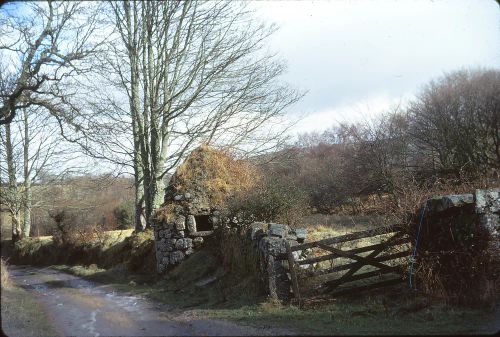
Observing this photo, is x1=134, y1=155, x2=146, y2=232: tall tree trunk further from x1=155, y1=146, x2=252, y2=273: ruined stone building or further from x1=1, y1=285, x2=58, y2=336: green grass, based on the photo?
x1=1, y1=285, x2=58, y2=336: green grass

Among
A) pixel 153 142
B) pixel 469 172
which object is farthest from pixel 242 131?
pixel 469 172

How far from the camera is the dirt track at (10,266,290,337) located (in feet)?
19.6

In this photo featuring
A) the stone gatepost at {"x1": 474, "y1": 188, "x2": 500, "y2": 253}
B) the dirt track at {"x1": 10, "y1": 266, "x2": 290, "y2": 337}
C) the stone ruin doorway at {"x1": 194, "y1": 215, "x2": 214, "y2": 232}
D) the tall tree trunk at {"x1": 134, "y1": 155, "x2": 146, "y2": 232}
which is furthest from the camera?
the tall tree trunk at {"x1": 134, "y1": 155, "x2": 146, "y2": 232}

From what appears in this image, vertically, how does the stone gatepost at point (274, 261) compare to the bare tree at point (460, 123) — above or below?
below

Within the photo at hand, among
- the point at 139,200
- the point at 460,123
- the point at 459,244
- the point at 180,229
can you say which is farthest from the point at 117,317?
the point at 139,200

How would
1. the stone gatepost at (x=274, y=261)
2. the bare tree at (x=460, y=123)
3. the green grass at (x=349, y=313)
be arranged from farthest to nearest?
the bare tree at (x=460, y=123) < the stone gatepost at (x=274, y=261) < the green grass at (x=349, y=313)

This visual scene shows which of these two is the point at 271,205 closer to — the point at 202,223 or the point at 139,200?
the point at 202,223

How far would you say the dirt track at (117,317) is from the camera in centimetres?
598

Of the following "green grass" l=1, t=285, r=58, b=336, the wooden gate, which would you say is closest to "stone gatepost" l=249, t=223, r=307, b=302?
the wooden gate

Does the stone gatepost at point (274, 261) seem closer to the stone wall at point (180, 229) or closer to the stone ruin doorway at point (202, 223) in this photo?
the stone wall at point (180, 229)

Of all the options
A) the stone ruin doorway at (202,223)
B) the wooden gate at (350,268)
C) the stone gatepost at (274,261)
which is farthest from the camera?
the stone ruin doorway at (202,223)

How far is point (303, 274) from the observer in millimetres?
9047

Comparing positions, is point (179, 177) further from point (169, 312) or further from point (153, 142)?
point (169, 312)

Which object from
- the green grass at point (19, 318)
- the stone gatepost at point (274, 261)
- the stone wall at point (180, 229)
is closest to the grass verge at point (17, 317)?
the green grass at point (19, 318)
